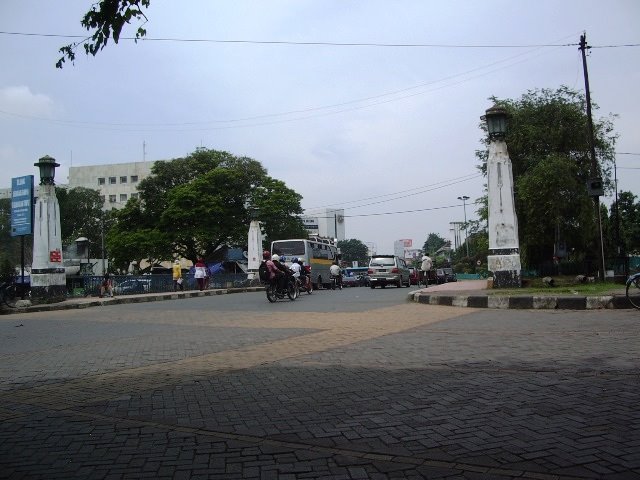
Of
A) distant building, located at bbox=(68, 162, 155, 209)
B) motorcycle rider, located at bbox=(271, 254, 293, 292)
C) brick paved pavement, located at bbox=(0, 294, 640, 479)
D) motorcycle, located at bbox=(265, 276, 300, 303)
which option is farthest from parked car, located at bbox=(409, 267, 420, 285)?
distant building, located at bbox=(68, 162, 155, 209)

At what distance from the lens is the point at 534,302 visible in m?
11.9

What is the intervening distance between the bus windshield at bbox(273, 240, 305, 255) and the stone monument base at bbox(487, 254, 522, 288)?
1740 centimetres

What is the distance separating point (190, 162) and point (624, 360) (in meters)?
45.0

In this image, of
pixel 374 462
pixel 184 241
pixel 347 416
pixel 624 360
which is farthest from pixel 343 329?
pixel 184 241

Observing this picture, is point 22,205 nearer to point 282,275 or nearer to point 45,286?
point 45,286

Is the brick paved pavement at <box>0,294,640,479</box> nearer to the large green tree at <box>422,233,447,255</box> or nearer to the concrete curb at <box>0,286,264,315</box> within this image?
the concrete curb at <box>0,286,264,315</box>

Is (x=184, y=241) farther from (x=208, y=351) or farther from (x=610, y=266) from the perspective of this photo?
(x=208, y=351)

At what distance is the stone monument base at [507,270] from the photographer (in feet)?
49.8

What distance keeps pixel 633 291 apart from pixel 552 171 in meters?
11.5

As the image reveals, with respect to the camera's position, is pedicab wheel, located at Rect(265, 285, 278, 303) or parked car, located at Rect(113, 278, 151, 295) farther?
parked car, located at Rect(113, 278, 151, 295)

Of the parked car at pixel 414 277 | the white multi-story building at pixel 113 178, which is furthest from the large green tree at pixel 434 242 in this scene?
the parked car at pixel 414 277

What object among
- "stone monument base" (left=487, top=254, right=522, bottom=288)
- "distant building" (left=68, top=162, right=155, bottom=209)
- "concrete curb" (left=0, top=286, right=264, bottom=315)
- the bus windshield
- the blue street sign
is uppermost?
"distant building" (left=68, top=162, right=155, bottom=209)

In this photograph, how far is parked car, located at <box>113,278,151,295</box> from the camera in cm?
2511

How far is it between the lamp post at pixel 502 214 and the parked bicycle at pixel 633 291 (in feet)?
14.6
